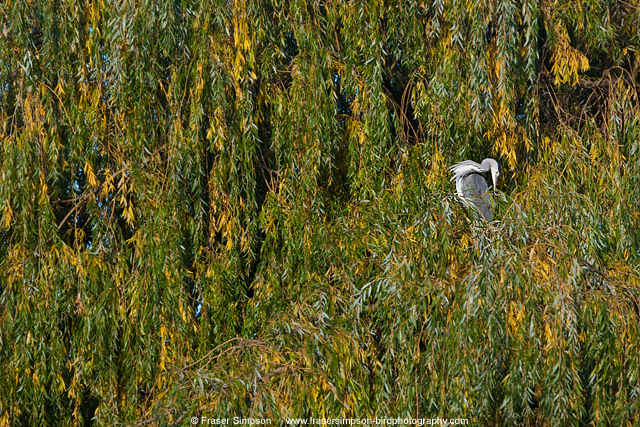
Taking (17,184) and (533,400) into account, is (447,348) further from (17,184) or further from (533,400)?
(17,184)

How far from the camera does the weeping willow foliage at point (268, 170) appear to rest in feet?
12.8

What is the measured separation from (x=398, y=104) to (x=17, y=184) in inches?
89.3

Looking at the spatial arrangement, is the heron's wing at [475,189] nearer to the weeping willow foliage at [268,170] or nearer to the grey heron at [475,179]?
Result: the grey heron at [475,179]

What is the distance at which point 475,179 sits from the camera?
174 inches

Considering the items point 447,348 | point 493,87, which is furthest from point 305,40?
point 447,348

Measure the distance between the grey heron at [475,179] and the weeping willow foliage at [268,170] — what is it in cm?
A: 9

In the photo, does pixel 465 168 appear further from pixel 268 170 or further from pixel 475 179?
pixel 268 170

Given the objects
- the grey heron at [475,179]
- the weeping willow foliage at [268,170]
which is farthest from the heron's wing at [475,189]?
the weeping willow foliage at [268,170]

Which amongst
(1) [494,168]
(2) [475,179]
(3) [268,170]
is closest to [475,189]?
(2) [475,179]

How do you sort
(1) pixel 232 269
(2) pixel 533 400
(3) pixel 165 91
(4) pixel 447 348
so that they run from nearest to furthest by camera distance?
(4) pixel 447 348, (2) pixel 533 400, (1) pixel 232 269, (3) pixel 165 91

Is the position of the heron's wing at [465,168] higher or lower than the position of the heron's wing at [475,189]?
higher

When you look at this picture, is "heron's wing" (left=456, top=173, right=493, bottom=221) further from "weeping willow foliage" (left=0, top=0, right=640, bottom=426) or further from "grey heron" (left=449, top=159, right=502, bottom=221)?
"weeping willow foliage" (left=0, top=0, right=640, bottom=426)

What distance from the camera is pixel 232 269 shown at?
4.29 meters

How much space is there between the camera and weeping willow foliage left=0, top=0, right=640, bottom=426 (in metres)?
3.91
